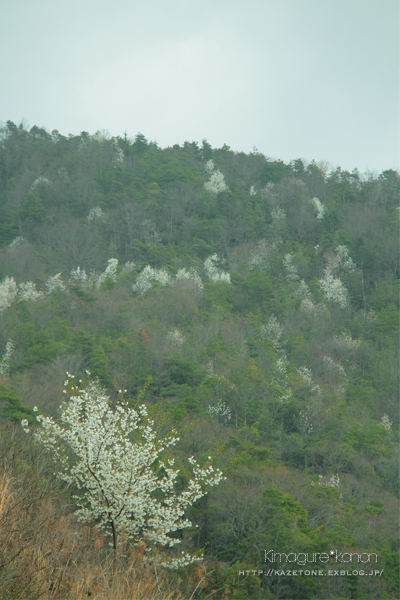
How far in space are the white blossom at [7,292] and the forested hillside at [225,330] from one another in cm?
103

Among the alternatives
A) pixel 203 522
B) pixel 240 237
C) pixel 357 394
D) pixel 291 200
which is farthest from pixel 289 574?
pixel 291 200

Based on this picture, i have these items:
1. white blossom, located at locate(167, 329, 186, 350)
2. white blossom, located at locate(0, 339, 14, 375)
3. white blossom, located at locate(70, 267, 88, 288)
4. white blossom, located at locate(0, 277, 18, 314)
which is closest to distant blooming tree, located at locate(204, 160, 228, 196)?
white blossom, located at locate(70, 267, 88, 288)

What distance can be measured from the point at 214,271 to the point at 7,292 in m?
20.5

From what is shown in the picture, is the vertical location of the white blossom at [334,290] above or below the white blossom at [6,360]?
above

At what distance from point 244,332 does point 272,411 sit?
475 inches

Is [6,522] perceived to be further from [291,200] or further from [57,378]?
[291,200]

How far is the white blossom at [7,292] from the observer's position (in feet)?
136

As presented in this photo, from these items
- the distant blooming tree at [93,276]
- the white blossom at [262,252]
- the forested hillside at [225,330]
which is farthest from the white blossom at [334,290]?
the distant blooming tree at [93,276]

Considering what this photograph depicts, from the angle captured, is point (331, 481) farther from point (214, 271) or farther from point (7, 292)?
point (214, 271)

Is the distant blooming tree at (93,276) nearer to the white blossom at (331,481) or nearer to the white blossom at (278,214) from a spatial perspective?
the white blossom at (278,214)

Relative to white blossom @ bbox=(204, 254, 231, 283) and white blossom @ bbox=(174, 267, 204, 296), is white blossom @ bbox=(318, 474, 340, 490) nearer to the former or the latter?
white blossom @ bbox=(174, 267, 204, 296)

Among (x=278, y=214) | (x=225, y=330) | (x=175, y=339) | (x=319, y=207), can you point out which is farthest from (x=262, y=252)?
→ (x=175, y=339)

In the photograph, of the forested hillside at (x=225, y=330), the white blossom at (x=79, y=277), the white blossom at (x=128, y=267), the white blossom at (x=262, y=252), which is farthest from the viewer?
the white blossom at (x=262, y=252)

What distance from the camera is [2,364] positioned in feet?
97.6
